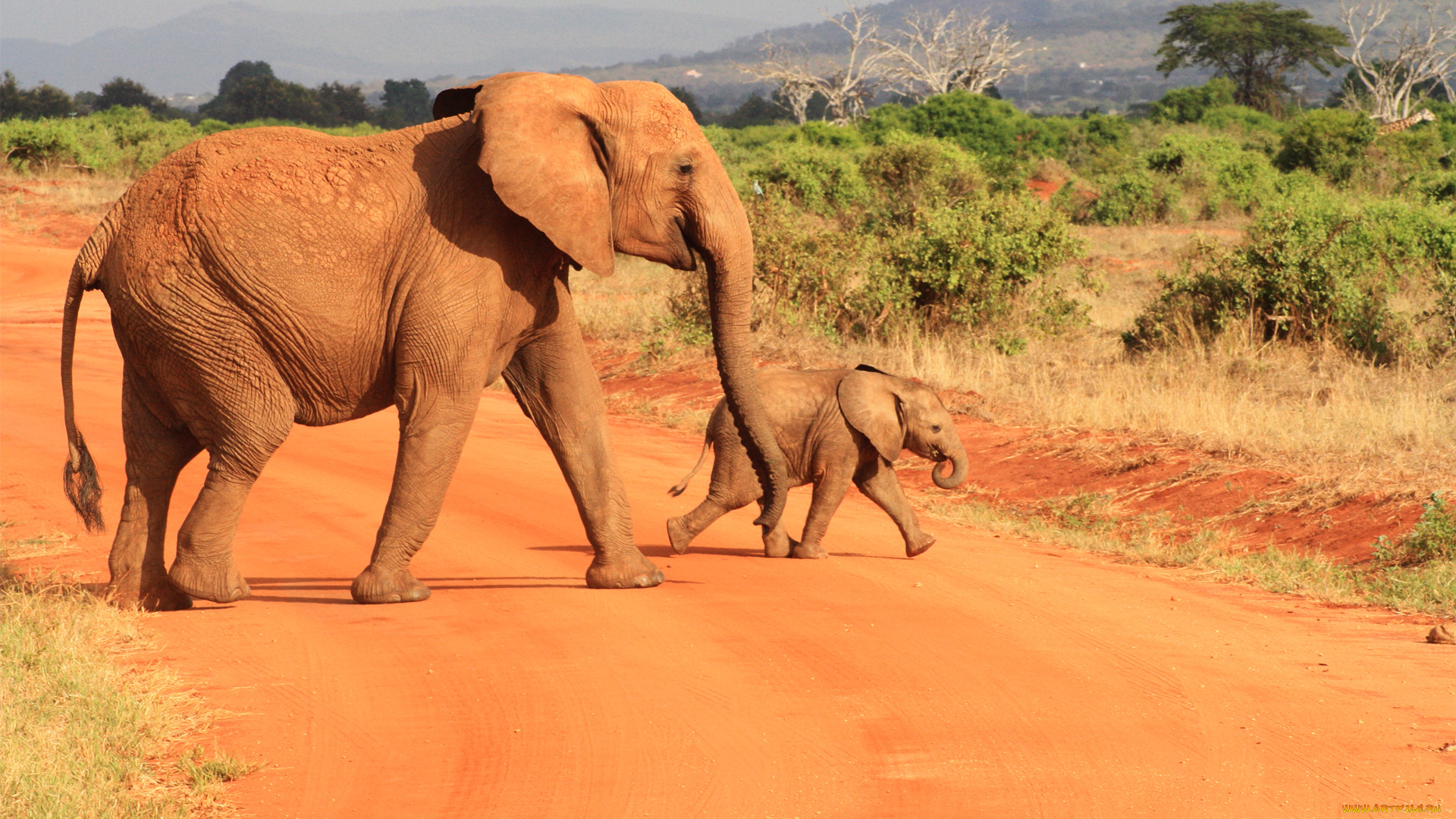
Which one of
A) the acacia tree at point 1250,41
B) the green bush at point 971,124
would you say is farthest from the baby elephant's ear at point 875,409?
the acacia tree at point 1250,41

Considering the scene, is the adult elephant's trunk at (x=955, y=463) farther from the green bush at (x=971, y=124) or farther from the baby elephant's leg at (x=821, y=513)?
the green bush at (x=971, y=124)

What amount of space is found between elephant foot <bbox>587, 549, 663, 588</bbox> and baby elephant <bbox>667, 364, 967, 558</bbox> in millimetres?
1053

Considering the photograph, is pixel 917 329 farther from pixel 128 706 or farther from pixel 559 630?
pixel 128 706

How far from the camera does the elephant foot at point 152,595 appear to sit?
6.39 metres

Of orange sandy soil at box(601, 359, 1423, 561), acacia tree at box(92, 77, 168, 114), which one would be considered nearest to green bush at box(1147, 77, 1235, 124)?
orange sandy soil at box(601, 359, 1423, 561)

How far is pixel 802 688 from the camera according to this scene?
520 cm

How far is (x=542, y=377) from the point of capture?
6.56 metres

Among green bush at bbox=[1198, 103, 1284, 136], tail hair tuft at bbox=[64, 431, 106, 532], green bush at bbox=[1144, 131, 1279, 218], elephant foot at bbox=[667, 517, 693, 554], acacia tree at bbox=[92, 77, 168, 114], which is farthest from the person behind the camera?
acacia tree at bbox=[92, 77, 168, 114]

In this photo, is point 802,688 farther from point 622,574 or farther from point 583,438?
point 583,438

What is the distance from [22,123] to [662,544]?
32.9 metres

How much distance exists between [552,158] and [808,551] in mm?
3003

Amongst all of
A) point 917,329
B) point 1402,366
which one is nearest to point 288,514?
point 917,329

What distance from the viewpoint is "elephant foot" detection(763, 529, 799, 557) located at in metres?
7.85

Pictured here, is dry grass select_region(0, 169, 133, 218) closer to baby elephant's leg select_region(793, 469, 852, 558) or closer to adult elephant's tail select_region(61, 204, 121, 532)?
adult elephant's tail select_region(61, 204, 121, 532)
